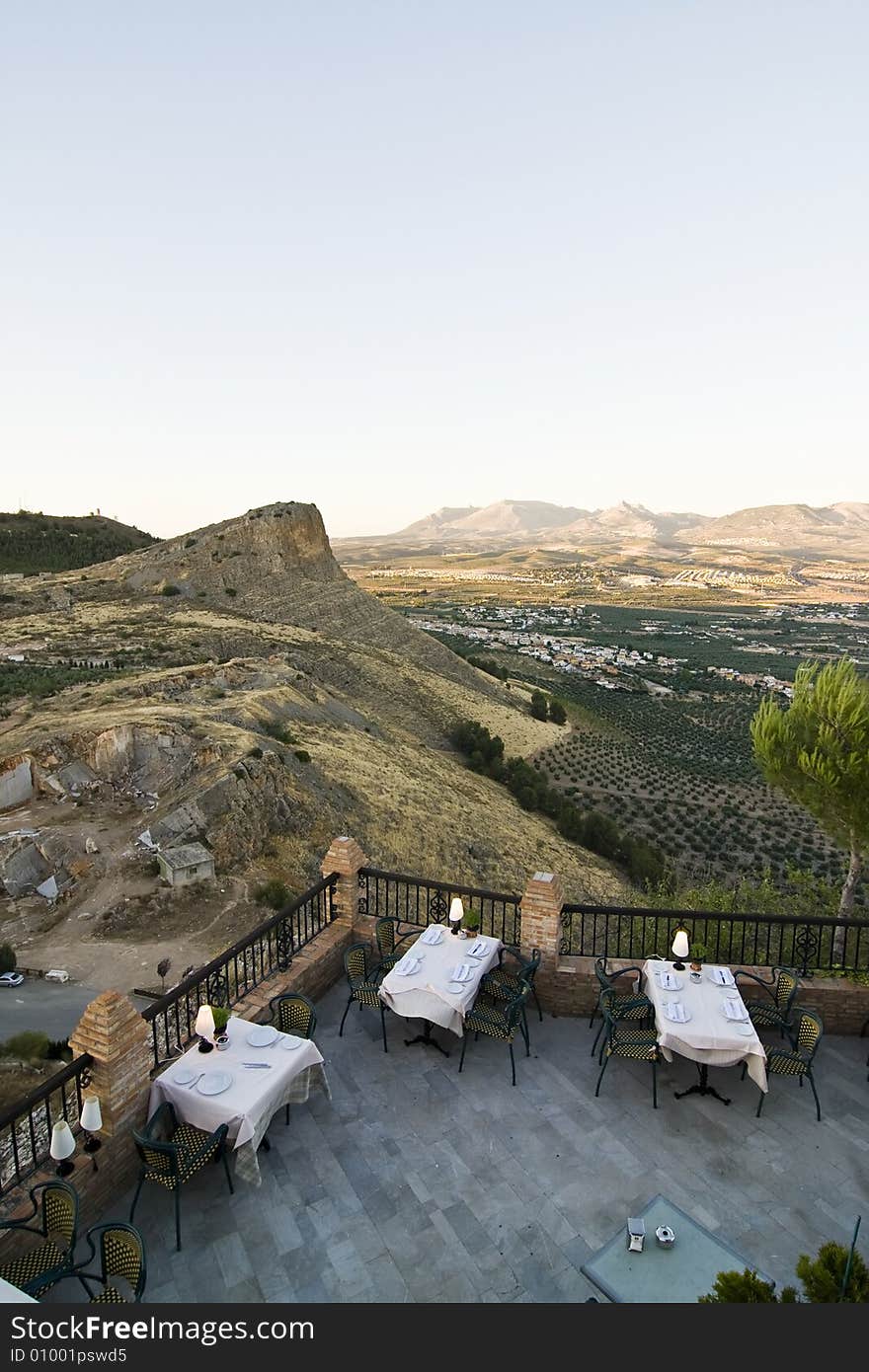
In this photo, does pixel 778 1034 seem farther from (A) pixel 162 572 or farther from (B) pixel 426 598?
(B) pixel 426 598

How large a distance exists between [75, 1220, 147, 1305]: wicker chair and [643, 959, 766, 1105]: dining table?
4.73 meters

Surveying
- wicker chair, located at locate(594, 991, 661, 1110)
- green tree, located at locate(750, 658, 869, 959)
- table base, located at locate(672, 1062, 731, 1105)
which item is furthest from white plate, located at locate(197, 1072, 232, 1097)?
green tree, located at locate(750, 658, 869, 959)

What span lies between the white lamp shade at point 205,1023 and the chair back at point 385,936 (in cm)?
278

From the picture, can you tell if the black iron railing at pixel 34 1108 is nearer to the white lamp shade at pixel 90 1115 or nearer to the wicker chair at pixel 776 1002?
the white lamp shade at pixel 90 1115

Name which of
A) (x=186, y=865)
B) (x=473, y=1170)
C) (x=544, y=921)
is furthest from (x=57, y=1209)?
(x=186, y=865)

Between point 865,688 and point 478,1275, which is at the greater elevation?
point 865,688

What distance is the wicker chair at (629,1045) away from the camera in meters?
7.10

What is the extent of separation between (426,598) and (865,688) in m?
180

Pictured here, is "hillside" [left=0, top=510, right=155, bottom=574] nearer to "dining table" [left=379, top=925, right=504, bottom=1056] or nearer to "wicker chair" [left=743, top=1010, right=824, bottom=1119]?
"dining table" [left=379, top=925, right=504, bottom=1056]

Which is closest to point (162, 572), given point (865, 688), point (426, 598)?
point (865, 688)

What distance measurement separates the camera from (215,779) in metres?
20.7

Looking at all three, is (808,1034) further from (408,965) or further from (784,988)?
(408,965)

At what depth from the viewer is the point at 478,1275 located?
5.31m

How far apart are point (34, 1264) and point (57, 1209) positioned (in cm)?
34
